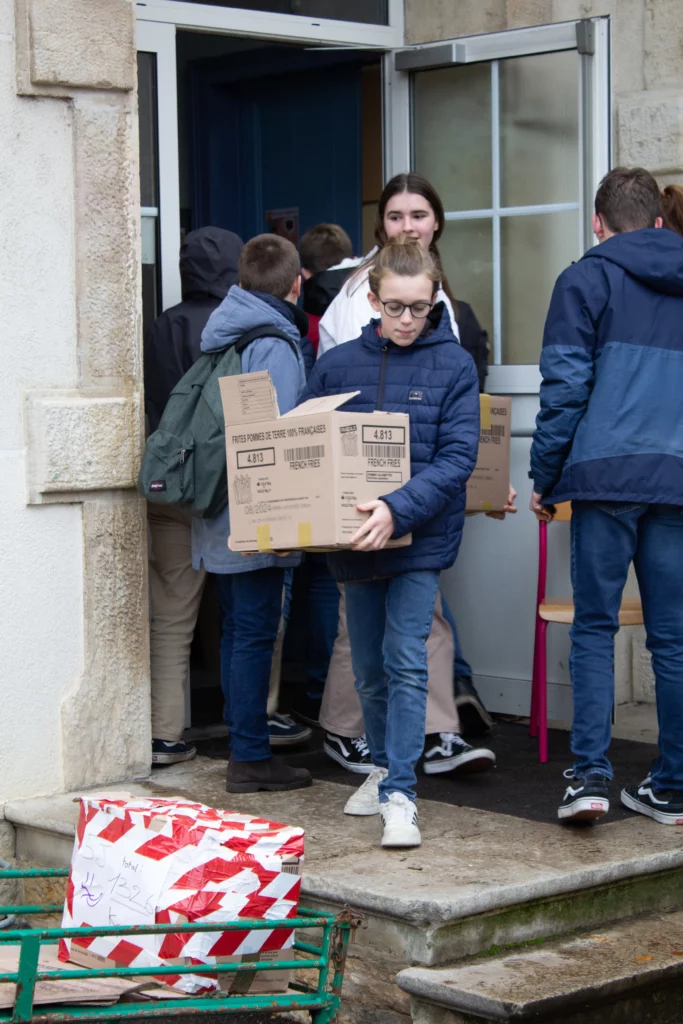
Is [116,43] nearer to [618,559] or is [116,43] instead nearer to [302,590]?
[618,559]

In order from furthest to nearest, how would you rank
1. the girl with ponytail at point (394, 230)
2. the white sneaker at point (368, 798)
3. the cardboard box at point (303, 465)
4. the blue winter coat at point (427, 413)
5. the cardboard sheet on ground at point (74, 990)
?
the girl with ponytail at point (394, 230), the white sneaker at point (368, 798), the blue winter coat at point (427, 413), the cardboard box at point (303, 465), the cardboard sheet on ground at point (74, 990)

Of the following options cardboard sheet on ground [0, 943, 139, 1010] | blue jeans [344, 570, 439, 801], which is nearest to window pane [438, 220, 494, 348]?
blue jeans [344, 570, 439, 801]

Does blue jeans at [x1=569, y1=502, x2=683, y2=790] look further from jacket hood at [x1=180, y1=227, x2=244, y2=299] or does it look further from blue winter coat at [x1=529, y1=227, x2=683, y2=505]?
jacket hood at [x1=180, y1=227, x2=244, y2=299]

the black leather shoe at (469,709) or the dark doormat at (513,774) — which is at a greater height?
the black leather shoe at (469,709)

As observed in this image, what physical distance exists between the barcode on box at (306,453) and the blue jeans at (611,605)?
2.77ft

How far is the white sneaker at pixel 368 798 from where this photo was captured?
4422mm

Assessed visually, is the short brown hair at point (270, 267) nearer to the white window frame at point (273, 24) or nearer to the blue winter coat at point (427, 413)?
the blue winter coat at point (427, 413)

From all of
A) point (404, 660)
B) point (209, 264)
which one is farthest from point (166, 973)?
point (209, 264)

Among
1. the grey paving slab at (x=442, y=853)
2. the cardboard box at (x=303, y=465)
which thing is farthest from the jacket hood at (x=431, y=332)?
the grey paving slab at (x=442, y=853)

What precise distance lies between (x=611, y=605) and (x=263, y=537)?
1.01 metres

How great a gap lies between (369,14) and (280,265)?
2.00 metres

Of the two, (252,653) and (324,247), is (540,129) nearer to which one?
(324,247)

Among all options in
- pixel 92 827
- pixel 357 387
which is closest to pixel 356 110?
pixel 357 387

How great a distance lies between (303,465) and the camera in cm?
396
